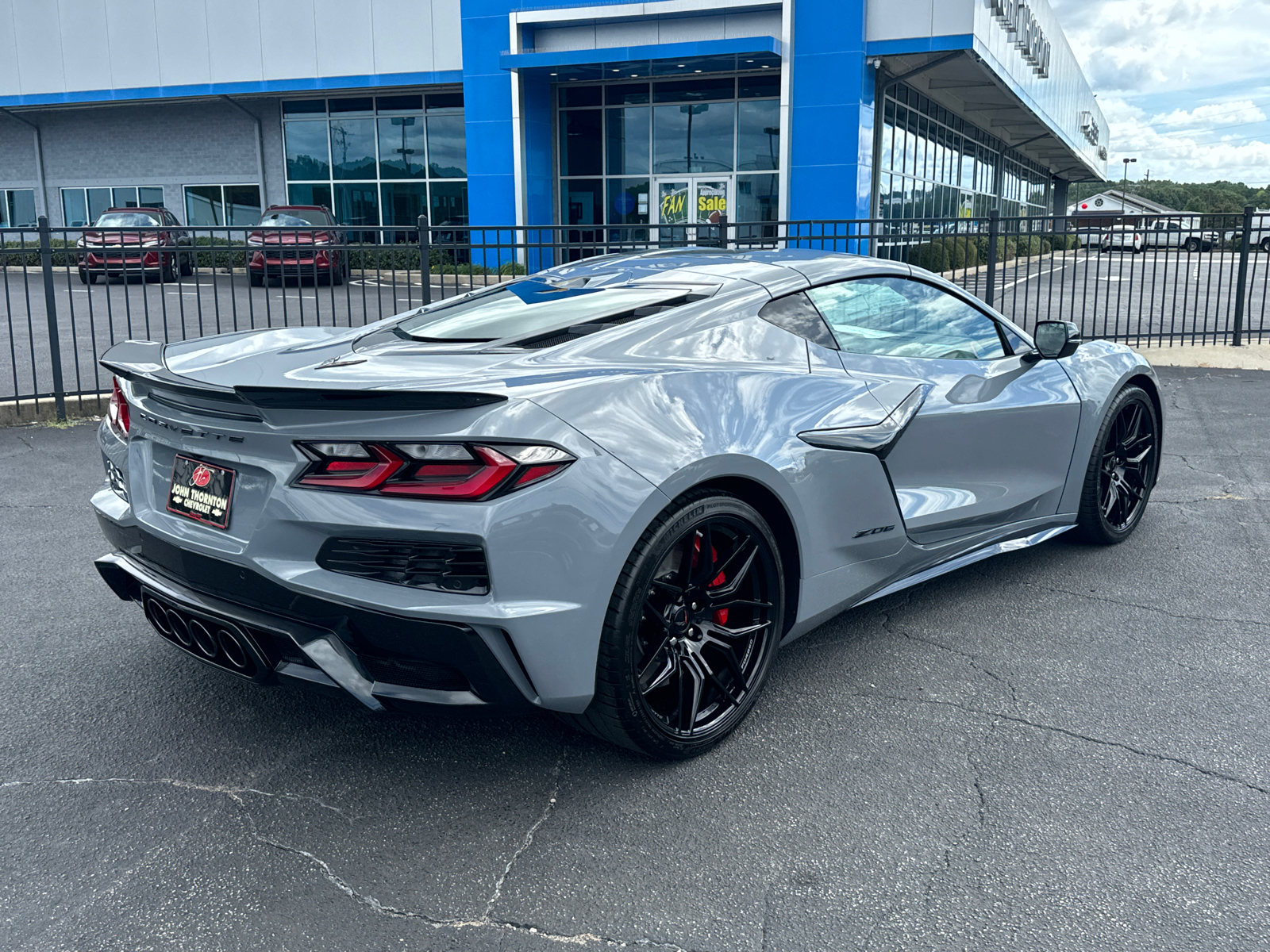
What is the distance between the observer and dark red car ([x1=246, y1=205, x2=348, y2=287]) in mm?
8969

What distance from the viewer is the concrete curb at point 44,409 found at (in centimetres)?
819

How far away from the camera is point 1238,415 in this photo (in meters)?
8.63

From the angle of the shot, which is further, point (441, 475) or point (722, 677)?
point (722, 677)

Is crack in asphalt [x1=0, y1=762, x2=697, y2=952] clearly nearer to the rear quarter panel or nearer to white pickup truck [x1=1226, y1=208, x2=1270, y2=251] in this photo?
the rear quarter panel

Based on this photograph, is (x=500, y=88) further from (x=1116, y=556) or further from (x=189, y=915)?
(x=189, y=915)

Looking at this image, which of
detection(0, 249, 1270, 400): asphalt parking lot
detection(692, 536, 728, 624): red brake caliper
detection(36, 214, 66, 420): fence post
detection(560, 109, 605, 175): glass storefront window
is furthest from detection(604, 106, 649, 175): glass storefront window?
detection(692, 536, 728, 624): red brake caliper

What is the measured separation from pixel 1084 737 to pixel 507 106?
2428 cm

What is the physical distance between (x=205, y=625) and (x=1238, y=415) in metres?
8.41

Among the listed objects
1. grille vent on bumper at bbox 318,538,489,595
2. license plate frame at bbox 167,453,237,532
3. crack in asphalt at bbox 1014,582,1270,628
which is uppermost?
license plate frame at bbox 167,453,237,532

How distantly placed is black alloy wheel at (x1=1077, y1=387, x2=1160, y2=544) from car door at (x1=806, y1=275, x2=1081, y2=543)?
294 millimetres

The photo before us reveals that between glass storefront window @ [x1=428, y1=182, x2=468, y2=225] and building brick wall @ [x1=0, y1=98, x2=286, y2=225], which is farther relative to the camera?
building brick wall @ [x1=0, y1=98, x2=286, y2=225]

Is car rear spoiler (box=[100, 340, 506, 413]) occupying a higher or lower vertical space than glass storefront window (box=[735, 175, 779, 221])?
lower

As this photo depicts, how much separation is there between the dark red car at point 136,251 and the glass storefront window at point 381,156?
63.0 ft

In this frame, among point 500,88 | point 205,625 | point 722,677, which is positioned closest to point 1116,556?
point 722,677
